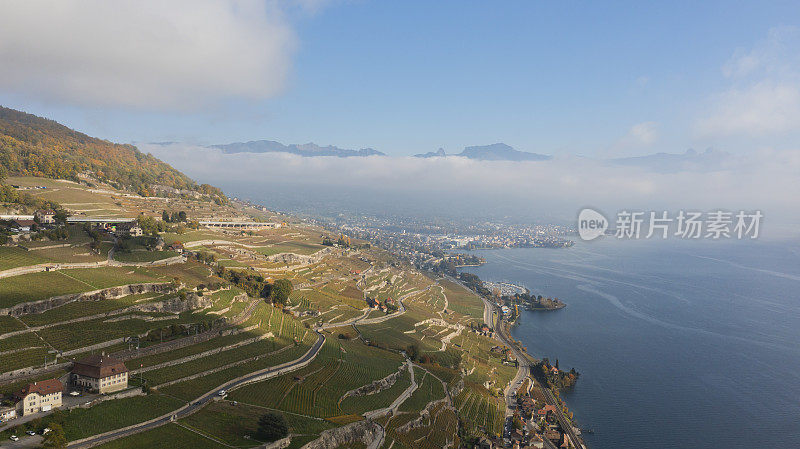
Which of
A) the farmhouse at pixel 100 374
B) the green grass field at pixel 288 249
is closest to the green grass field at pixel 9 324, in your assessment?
the farmhouse at pixel 100 374

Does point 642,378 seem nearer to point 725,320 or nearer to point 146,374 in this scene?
point 725,320

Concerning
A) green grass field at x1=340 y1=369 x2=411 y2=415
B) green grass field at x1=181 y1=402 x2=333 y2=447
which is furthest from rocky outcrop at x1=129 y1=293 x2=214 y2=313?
green grass field at x1=340 y1=369 x2=411 y2=415

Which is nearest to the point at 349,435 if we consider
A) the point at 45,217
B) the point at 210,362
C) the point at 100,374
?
the point at 210,362

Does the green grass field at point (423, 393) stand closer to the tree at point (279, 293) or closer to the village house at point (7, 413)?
the tree at point (279, 293)

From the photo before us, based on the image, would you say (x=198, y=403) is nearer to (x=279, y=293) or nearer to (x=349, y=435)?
(x=349, y=435)

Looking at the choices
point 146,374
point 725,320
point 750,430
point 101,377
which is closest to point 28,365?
point 101,377
